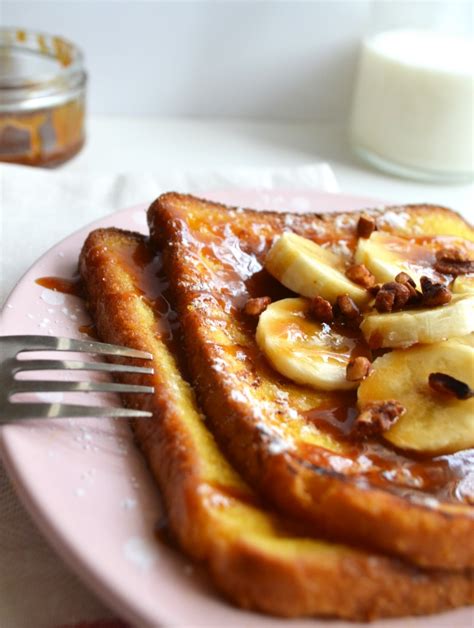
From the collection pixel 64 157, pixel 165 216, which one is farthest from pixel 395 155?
pixel 165 216

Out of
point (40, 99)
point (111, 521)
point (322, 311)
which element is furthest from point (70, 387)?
point (40, 99)

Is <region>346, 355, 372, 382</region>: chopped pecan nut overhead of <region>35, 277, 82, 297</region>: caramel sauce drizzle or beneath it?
overhead

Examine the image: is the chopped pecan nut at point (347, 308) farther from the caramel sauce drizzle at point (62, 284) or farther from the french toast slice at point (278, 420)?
the caramel sauce drizzle at point (62, 284)

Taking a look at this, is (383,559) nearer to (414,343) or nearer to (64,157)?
(414,343)

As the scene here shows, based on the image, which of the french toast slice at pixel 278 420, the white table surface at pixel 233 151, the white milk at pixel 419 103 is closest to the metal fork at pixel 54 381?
the french toast slice at pixel 278 420

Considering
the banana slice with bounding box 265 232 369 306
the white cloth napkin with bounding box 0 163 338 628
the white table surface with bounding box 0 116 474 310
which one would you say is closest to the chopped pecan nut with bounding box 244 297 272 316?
the banana slice with bounding box 265 232 369 306

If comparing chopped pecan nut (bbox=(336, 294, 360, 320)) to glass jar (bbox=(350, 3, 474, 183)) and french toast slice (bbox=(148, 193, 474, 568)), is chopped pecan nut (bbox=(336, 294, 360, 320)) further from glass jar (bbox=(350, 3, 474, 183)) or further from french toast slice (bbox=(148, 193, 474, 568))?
glass jar (bbox=(350, 3, 474, 183))
